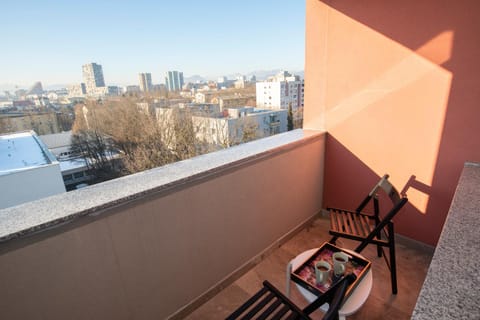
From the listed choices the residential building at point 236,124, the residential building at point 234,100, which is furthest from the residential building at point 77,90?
the residential building at point 236,124

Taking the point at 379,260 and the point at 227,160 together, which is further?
the point at 379,260

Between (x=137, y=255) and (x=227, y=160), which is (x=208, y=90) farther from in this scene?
(x=137, y=255)

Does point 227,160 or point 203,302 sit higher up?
point 227,160

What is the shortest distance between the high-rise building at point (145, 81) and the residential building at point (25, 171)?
288 cm

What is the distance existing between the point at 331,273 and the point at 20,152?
2956 mm

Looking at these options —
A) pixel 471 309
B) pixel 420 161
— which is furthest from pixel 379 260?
pixel 471 309

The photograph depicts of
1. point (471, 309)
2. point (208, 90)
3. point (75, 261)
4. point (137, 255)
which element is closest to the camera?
point (471, 309)

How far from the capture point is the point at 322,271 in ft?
3.90

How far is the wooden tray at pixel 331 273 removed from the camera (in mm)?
1165

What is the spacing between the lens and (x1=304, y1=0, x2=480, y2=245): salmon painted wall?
5.09 feet

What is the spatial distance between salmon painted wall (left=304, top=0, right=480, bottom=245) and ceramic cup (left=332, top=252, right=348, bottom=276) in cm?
109

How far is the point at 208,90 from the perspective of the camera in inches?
195

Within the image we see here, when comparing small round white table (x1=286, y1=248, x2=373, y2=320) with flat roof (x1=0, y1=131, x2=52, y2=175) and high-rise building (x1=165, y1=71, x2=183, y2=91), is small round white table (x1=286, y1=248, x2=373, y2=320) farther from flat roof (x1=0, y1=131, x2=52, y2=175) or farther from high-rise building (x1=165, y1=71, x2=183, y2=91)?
high-rise building (x1=165, y1=71, x2=183, y2=91)

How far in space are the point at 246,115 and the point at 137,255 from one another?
14.9 ft
